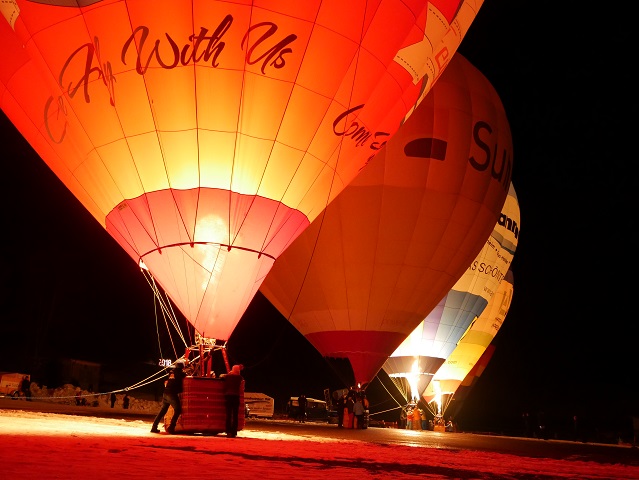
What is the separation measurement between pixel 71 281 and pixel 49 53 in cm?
2141

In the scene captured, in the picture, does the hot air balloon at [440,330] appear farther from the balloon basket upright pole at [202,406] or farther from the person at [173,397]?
the person at [173,397]

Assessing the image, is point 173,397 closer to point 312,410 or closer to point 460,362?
point 460,362

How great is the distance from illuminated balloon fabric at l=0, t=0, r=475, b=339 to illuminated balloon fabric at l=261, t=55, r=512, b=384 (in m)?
4.45

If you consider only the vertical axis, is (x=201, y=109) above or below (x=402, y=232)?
below

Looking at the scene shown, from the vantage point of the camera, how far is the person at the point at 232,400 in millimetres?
7609

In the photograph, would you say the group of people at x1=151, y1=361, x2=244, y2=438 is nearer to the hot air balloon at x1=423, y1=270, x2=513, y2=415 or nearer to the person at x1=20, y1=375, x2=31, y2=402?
the person at x1=20, y1=375, x2=31, y2=402

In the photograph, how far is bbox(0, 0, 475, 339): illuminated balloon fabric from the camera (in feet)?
25.5

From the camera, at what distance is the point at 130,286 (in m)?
30.1

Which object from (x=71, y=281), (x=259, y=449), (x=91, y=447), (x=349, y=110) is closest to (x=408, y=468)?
(x=259, y=449)

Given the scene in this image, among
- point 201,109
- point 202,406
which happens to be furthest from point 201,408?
point 201,109

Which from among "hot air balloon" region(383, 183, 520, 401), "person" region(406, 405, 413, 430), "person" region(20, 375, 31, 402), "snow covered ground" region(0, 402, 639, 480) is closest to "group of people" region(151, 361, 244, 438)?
"snow covered ground" region(0, 402, 639, 480)

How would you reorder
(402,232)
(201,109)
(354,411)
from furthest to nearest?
(354,411) < (402,232) < (201,109)

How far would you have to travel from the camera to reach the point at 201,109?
8.02m

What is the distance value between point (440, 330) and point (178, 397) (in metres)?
10.6
